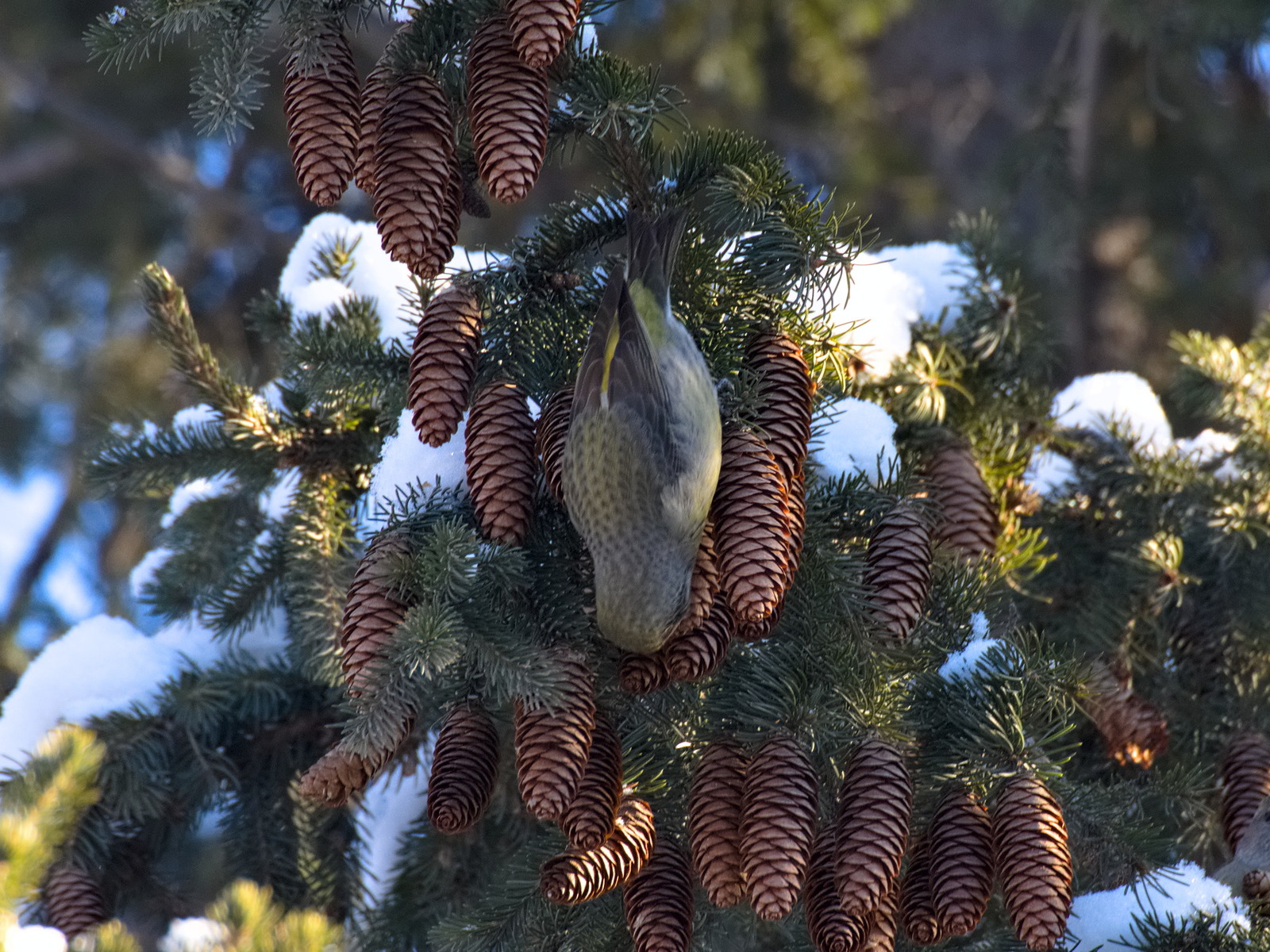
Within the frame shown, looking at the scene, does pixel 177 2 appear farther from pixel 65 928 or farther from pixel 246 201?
pixel 246 201

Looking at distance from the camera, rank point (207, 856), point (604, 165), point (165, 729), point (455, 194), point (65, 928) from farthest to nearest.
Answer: point (207, 856), point (165, 729), point (65, 928), point (604, 165), point (455, 194)

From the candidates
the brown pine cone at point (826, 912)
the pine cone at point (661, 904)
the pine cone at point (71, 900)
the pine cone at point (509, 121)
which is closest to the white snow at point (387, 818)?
the pine cone at point (71, 900)

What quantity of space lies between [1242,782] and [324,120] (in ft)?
7.28

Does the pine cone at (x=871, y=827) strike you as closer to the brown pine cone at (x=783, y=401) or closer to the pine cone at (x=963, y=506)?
the brown pine cone at (x=783, y=401)

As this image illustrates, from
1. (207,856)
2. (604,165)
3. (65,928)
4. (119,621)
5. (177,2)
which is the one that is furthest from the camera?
(207,856)

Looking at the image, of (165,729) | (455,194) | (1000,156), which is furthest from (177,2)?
(1000,156)

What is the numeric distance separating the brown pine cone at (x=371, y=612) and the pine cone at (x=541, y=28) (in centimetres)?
80

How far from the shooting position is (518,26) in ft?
6.15

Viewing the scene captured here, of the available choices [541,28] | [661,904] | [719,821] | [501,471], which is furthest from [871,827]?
[541,28]

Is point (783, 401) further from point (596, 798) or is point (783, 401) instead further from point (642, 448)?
point (596, 798)

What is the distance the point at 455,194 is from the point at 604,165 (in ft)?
1.06

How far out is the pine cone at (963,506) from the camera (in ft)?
8.11

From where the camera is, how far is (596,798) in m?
1.87

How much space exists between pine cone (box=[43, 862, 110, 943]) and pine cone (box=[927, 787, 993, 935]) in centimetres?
170
